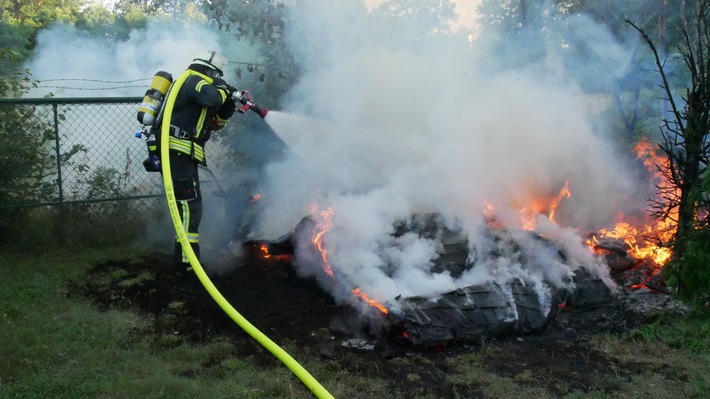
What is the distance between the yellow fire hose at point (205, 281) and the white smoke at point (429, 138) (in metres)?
1.50

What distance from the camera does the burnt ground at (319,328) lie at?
4105 mm

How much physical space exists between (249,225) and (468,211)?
2703 mm

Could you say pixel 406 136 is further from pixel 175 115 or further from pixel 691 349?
pixel 691 349

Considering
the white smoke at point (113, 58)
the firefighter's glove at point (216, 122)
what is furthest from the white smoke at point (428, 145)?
the white smoke at point (113, 58)

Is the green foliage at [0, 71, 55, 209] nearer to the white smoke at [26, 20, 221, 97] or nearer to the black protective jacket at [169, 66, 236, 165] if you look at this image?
the black protective jacket at [169, 66, 236, 165]

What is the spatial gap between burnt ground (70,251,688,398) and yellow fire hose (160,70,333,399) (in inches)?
12.7

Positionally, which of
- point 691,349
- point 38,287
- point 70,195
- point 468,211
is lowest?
point 691,349

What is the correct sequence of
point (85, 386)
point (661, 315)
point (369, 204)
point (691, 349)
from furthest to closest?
1. point (369, 204)
2. point (661, 315)
3. point (691, 349)
4. point (85, 386)

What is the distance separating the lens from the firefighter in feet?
18.2

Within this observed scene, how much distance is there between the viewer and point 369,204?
5.84 meters

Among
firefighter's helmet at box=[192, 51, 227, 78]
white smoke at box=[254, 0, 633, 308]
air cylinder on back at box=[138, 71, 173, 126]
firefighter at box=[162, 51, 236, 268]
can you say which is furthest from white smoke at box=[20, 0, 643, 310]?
air cylinder on back at box=[138, 71, 173, 126]

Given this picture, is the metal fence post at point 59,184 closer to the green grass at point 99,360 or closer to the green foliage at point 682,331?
the green grass at point 99,360

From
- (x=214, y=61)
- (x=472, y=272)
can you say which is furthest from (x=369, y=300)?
(x=214, y=61)

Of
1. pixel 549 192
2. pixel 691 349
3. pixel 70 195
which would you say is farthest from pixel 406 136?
pixel 70 195
